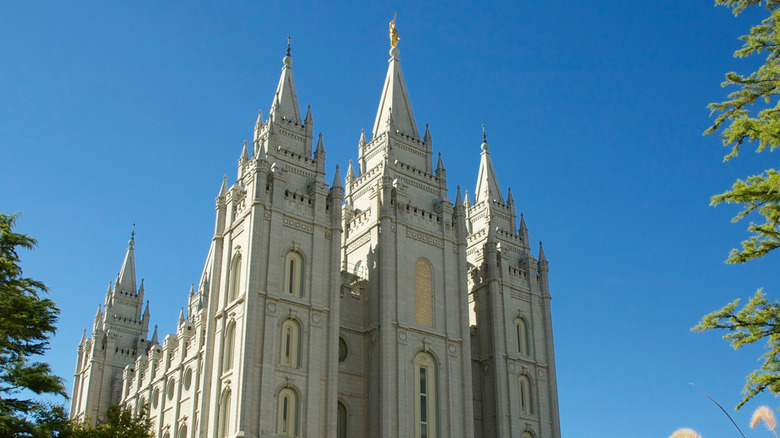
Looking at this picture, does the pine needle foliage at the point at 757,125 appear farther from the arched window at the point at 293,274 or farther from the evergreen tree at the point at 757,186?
the arched window at the point at 293,274

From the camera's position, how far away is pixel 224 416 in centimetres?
3997

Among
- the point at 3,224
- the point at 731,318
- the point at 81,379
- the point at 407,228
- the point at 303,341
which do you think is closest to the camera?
the point at 731,318

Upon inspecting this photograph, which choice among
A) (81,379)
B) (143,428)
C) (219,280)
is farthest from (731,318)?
(81,379)

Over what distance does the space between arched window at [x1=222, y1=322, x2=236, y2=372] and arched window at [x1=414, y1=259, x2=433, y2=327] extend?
34.8ft

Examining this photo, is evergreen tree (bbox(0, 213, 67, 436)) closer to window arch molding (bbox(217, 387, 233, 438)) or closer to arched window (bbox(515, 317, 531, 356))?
window arch molding (bbox(217, 387, 233, 438))

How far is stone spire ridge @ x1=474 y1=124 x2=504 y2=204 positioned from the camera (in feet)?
193

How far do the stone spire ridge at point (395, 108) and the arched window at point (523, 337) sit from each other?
1414cm

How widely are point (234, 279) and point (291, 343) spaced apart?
5.18m

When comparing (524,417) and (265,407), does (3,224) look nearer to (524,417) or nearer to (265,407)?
(265,407)

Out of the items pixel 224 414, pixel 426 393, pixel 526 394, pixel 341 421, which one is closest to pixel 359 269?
pixel 426 393

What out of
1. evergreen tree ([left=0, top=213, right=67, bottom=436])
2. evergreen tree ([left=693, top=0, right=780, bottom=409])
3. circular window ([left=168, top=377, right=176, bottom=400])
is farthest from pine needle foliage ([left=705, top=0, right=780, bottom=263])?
circular window ([left=168, top=377, right=176, bottom=400])

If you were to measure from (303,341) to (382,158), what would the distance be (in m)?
14.6

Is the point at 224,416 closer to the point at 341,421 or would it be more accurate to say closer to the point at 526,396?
the point at 341,421

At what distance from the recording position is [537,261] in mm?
56062
